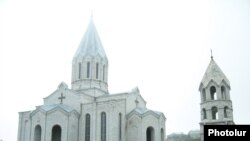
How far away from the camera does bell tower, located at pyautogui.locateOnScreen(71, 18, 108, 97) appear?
32.7 metres

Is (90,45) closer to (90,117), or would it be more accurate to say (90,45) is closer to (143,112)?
(90,117)

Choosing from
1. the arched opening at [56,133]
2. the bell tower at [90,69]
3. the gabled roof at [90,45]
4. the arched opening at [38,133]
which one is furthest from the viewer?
the gabled roof at [90,45]

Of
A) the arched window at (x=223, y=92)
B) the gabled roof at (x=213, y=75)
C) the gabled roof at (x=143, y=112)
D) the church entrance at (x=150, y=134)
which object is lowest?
the church entrance at (x=150, y=134)

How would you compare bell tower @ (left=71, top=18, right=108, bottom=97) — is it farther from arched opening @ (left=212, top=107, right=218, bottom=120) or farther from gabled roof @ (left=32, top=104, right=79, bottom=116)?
arched opening @ (left=212, top=107, right=218, bottom=120)

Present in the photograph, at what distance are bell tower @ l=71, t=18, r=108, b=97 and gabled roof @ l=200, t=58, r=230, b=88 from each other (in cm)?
1045

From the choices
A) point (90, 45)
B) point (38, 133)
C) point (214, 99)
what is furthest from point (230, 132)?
point (90, 45)

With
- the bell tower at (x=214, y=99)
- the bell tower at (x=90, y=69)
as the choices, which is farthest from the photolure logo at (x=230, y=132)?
the bell tower at (x=90, y=69)

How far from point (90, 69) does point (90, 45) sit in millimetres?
2903

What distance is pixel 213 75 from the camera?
27.7m

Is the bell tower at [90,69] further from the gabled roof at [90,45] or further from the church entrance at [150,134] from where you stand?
the church entrance at [150,134]

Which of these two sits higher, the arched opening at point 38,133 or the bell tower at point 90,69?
the bell tower at point 90,69

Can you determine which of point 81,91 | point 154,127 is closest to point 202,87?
point 154,127

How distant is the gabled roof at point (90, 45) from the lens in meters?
34.1

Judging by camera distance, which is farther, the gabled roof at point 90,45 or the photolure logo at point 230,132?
the gabled roof at point 90,45
